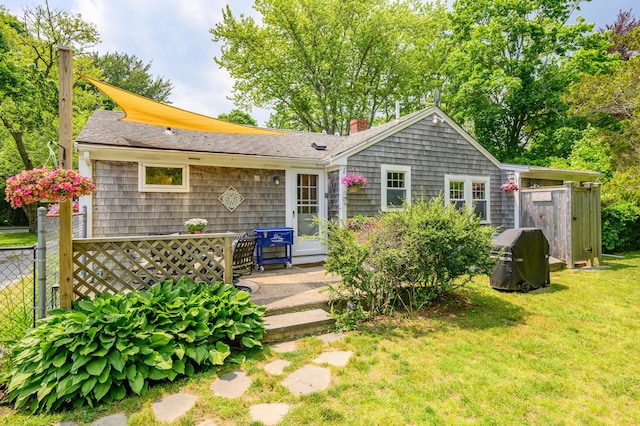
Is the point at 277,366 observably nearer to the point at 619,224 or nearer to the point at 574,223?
the point at 574,223

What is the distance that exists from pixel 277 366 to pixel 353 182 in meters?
5.13

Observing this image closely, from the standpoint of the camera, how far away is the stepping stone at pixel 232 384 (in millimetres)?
2703

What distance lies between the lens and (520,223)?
9.56 metres

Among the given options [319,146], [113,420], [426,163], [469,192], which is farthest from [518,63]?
[113,420]

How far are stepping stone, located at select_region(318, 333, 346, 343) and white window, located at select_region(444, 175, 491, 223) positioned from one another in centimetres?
643

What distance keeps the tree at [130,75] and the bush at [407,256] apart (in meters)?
25.7

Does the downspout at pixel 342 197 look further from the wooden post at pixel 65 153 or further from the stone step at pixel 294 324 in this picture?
the wooden post at pixel 65 153

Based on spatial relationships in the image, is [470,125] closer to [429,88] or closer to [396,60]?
[429,88]

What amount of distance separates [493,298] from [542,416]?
3304 mm

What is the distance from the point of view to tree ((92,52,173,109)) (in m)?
23.8

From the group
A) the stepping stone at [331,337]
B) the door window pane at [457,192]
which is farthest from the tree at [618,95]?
the stepping stone at [331,337]

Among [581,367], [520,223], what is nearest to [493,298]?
[581,367]

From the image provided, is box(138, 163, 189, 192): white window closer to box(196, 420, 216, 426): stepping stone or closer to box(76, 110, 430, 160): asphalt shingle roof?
box(76, 110, 430, 160): asphalt shingle roof

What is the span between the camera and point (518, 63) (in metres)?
16.2
